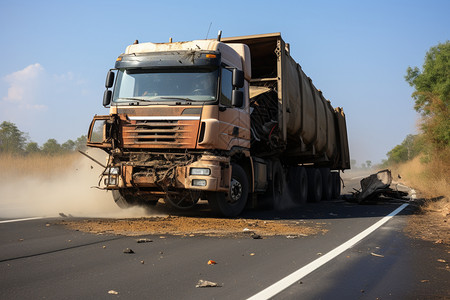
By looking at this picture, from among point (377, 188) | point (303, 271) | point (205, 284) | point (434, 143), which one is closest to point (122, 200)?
point (303, 271)

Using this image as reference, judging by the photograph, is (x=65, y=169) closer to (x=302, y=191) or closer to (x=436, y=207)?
(x=302, y=191)

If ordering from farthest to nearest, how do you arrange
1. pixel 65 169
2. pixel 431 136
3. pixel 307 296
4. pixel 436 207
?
1. pixel 431 136
2. pixel 65 169
3. pixel 436 207
4. pixel 307 296

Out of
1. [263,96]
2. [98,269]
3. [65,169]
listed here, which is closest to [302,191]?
[263,96]

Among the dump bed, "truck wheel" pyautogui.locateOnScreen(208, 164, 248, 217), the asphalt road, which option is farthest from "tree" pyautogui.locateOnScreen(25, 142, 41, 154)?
the asphalt road

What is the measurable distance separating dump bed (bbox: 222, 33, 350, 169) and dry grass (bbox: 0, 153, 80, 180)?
9.28 meters

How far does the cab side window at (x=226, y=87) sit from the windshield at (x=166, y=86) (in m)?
0.18

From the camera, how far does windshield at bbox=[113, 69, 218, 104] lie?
9.32 meters

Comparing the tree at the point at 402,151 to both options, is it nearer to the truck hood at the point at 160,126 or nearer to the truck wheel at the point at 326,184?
the truck wheel at the point at 326,184

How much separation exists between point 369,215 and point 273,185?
2550 mm

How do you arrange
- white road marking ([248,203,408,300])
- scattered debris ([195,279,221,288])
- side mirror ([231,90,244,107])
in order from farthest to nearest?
side mirror ([231,90,244,107]) < scattered debris ([195,279,221,288]) < white road marking ([248,203,408,300])

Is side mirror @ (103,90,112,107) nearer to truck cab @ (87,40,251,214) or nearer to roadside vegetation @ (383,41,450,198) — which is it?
truck cab @ (87,40,251,214)

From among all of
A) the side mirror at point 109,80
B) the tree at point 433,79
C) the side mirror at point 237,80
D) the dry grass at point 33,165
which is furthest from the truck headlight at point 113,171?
the tree at point 433,79

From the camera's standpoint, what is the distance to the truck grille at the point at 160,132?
9.07 metres

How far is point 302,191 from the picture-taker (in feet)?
52.0
